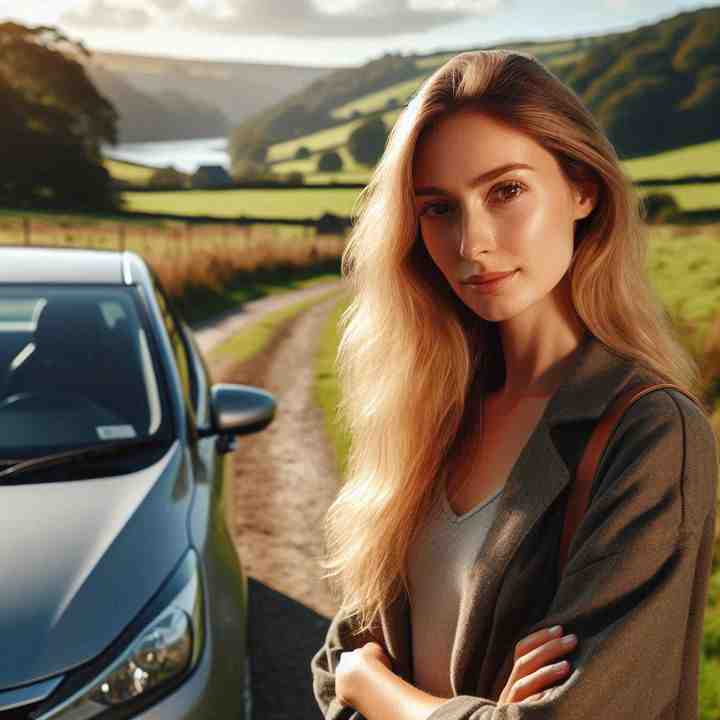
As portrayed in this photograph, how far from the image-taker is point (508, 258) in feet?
4.27

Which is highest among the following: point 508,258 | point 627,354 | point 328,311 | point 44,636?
point 508,258

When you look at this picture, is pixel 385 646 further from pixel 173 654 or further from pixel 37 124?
pixel 37 124

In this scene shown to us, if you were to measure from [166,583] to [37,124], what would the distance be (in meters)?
33.6

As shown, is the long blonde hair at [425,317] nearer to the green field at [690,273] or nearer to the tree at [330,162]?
the green field at [690,273]

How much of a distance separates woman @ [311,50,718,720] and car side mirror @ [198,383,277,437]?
1731 millimetres

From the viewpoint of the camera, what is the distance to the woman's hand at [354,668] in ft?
4.68

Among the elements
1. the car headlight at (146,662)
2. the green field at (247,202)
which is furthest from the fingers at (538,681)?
the green field at (247,202)

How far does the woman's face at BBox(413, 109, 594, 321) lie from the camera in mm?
1288

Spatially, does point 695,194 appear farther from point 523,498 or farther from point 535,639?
point 535,639

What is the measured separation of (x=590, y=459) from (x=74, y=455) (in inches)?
81.9

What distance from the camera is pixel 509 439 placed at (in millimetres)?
1383

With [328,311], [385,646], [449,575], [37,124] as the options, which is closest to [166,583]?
[385,646]

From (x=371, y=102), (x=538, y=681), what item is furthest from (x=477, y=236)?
(x=371, y=102)

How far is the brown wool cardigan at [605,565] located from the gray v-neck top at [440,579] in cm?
6
